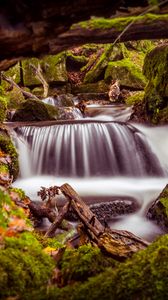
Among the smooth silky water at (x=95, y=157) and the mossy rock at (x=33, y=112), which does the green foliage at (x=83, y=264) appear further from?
the mossy rock at (x=33, y=112)

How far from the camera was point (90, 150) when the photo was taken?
1159 cm

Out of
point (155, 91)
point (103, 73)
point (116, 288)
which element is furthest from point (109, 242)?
point (103, 73)

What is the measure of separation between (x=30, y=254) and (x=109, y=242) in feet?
2.09

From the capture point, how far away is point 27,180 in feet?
34.6

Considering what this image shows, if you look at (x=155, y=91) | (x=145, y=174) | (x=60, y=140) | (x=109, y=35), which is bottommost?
(x=145, y=174)

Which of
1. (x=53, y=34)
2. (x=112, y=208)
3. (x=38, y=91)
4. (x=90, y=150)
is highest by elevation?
(x=53, y=34)

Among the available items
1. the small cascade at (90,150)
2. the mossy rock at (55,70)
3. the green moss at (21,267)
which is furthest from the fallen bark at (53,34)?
the mossy rock at (55,70)

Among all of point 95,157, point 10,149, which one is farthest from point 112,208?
point 95,157

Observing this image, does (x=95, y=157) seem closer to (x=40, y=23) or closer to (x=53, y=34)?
(x=53, y=34)

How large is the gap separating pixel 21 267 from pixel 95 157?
344 inches

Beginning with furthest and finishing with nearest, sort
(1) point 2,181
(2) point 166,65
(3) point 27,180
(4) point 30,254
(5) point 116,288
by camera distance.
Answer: (2) point 166,65
(3) point 27,180
(1) point 2,181
(4) point 30,254
(5) point 116,288

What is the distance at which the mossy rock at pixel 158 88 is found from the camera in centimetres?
1220

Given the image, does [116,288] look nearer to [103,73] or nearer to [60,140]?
[60,140]

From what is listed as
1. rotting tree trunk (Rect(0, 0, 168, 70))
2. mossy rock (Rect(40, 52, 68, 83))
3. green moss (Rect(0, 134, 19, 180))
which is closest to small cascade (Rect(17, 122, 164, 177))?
green moss (Rect(0, 134, 19, 180))
